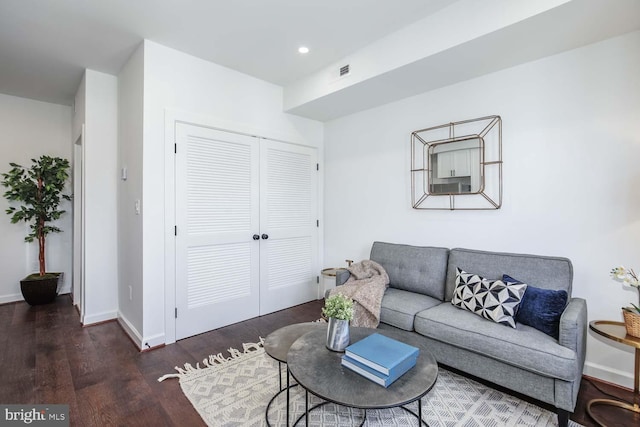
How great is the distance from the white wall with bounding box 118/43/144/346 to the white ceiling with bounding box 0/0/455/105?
0.85 feet

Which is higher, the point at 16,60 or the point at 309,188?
the point at 16,60

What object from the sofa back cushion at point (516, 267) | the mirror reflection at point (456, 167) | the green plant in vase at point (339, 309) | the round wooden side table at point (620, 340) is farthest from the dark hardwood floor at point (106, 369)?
the mirror reflection at point (456, 167)

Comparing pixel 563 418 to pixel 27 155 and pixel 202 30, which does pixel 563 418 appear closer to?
pixel 202 30

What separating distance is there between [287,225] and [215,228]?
95 centimetres

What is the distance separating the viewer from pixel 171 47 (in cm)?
279

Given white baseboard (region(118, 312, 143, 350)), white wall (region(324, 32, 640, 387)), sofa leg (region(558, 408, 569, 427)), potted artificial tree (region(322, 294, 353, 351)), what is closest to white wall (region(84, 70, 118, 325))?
white baseboard (region(118, 312, 143, 350))

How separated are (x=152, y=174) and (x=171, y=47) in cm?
119

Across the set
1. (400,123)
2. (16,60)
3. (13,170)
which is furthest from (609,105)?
(13,170)

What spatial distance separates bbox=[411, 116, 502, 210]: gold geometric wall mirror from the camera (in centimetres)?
268

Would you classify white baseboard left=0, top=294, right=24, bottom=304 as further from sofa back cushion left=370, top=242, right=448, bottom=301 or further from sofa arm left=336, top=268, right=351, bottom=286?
sofa back cushion left=370, top=242, right=448, bottom=301

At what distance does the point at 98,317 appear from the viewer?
3.31 metres

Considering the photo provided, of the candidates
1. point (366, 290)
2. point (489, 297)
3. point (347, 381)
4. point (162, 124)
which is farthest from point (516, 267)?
point (162, 124)

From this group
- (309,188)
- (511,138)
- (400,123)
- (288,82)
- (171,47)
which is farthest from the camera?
(309,188)

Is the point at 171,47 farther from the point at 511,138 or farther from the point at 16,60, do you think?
the point at 511,138
